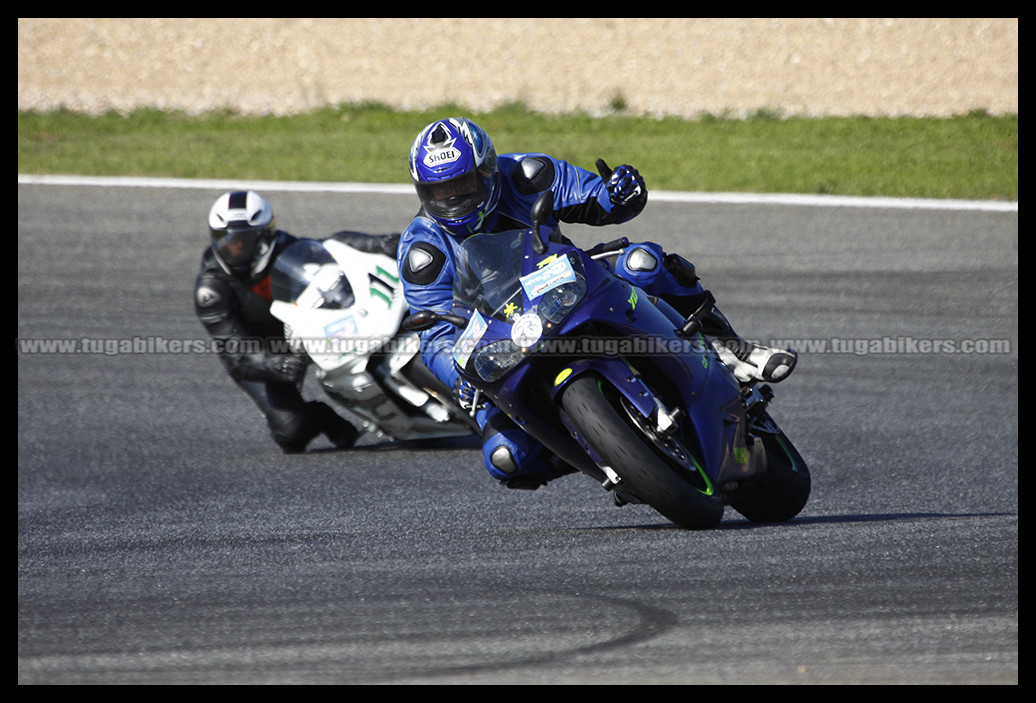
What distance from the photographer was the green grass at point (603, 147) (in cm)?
1420

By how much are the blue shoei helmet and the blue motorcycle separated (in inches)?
13.9

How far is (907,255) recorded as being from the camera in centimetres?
1224

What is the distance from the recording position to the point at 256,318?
8.98m

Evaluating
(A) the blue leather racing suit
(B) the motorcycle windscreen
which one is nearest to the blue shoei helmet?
(A) the blue leather racing suit

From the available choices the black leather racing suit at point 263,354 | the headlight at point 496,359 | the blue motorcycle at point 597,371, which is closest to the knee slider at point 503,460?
the blue motorcycle at point 597,371

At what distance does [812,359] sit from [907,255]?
2467mm

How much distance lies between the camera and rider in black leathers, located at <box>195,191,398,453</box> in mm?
8656

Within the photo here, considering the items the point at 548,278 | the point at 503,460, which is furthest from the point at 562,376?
the point at 503,460

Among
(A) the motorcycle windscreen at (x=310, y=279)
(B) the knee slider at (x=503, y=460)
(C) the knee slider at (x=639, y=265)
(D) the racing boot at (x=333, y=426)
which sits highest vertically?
(C) the knee slider at (x=639, y=265)

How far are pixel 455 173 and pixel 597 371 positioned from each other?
101 cm

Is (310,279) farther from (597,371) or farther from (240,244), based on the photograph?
(597,371)

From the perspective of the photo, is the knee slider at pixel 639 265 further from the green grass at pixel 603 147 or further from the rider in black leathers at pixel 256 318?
the green grass at pixel 603 147

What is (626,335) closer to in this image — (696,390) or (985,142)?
(696,390)
